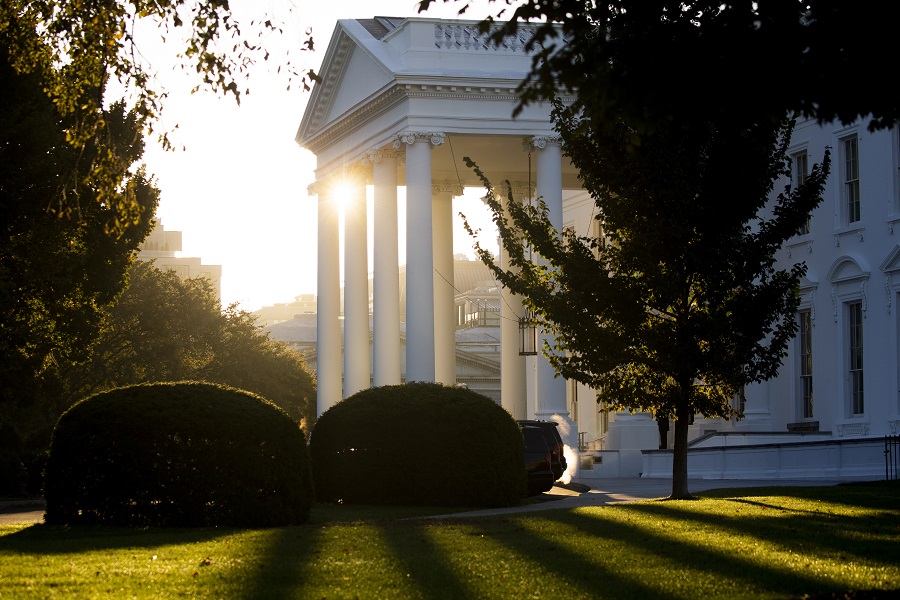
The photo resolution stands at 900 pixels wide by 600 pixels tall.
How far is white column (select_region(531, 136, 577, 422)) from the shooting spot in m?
46.6

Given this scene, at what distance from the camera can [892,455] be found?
32.2m

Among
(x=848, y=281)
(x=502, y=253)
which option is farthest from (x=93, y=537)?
(x=502, y=253)

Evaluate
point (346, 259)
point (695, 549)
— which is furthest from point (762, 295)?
point (346, 259)

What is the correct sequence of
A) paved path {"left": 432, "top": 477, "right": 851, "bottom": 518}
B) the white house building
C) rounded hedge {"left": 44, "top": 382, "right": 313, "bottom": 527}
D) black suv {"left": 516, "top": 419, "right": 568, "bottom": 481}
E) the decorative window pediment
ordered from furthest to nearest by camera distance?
the decorative window pediment → the white house building → black suv {"left": 516, "top": 419, "right": 568, "bottom": 481} → paved path {"left": 432, "top": 477, "right": 851, "bottom": 518} → rounded hedge {"left": 44, "top": 382, "right": 313, "bottom": 527}

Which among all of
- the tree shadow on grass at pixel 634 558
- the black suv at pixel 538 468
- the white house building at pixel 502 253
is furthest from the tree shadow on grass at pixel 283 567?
the white house building at pixel 502 253

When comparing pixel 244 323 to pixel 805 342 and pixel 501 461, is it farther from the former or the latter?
pixel 501 461

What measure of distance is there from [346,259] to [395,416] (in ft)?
89.7

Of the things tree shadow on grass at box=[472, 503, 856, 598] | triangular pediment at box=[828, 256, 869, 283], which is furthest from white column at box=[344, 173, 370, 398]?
tree shadow on grass at box=[472, 503, 856, 598]

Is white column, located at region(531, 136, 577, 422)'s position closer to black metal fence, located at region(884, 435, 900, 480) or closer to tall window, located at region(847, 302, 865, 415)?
tall window, located at region(847, 302, 865, 415)

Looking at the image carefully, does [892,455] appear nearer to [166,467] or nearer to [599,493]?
[599,493]

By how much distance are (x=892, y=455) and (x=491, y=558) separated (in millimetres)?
20460

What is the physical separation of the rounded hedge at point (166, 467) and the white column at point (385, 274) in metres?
26.7

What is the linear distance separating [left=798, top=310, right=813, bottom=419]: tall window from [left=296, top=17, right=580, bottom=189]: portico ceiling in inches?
442

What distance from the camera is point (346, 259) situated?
5334cm
